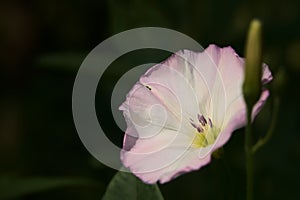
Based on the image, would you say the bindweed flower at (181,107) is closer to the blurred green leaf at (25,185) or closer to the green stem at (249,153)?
the green stem at (249,153)

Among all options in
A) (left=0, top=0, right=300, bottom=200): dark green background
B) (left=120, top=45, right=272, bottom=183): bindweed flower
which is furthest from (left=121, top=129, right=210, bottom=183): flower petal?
(left=0, top=0, right=300, bottom=200): dark green background

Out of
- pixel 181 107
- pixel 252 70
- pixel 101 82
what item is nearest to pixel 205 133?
pixel 181 107

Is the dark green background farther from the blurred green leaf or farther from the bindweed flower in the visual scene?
the bindweed flower

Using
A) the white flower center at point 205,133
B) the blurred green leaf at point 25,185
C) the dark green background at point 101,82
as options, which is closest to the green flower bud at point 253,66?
the white flower center at point 205,133

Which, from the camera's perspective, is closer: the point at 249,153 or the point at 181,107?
the point at 249,153

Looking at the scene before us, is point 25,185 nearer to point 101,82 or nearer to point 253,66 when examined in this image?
point 101,82
